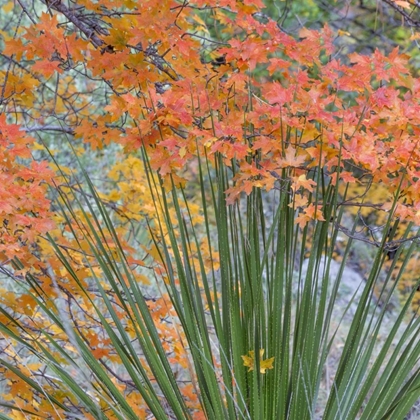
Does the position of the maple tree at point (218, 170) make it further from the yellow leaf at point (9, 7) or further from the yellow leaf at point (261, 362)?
the yellow leaf at point (9, 7)

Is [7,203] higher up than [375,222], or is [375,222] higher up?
[375,222]

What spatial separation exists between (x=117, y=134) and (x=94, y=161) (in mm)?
3940

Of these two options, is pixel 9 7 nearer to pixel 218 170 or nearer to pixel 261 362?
pixel 218 170

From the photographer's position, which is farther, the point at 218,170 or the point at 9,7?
the point at 9,7

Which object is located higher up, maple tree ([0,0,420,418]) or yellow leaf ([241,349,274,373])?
maple tree ([0,0,420,418])

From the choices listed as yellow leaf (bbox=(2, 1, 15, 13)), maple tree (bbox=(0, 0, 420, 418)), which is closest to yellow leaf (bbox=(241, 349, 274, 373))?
maple tree (bbox=(0, 0, 420, 418))

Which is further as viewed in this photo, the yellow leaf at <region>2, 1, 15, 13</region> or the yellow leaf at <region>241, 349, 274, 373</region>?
the yellow leaf at <region>2, 1, 15, 13</region>

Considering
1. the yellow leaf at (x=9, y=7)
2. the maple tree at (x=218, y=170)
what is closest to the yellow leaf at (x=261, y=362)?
the maple tree at (x=218, y=170)

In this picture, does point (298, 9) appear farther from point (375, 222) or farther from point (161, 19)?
point (161, 19)

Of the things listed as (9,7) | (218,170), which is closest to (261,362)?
(218,170)

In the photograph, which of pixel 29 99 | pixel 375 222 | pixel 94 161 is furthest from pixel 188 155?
pixel 375 222

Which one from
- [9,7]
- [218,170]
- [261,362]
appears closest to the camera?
[261,362]

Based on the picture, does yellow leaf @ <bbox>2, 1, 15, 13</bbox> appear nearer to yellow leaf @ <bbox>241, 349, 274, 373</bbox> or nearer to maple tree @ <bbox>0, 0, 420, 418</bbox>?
maple tree @ <bbox>0, 0, 420, 418</bbox>

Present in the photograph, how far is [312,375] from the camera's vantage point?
187 cm
